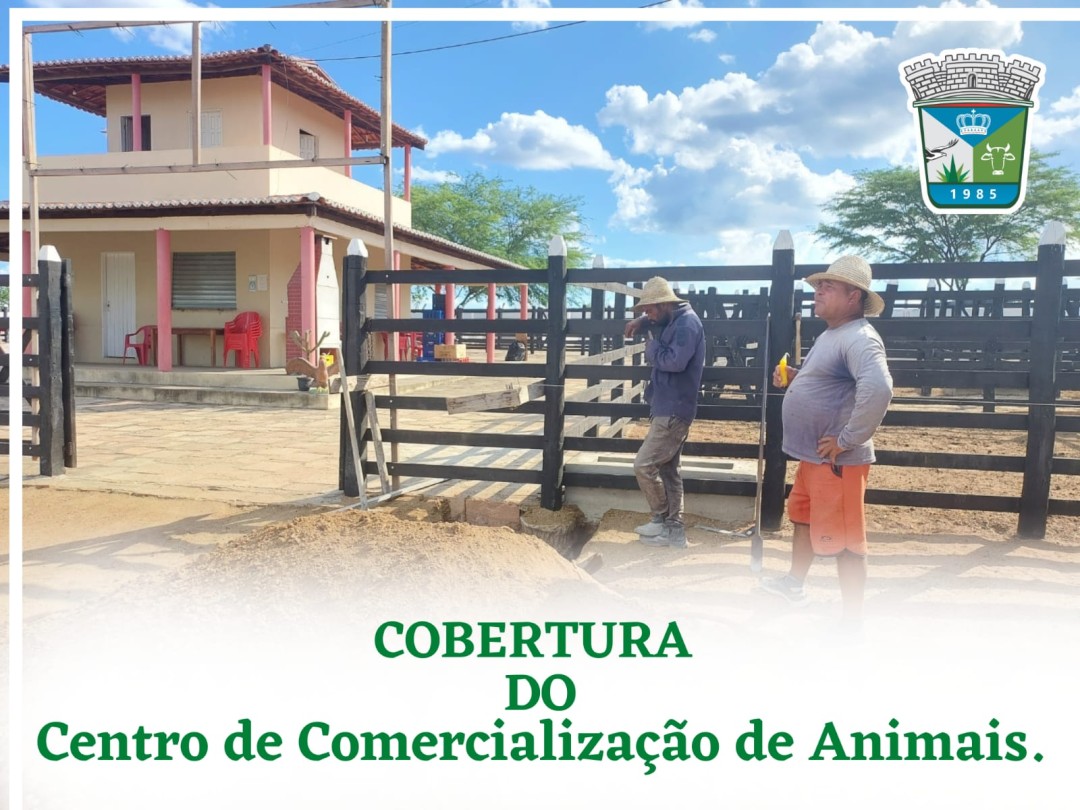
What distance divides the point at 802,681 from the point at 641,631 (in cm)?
64

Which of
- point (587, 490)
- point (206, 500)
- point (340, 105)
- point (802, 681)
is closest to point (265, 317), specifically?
point (340, 105)

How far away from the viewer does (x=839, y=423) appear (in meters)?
3.68

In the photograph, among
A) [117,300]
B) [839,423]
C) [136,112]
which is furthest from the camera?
[117,300]

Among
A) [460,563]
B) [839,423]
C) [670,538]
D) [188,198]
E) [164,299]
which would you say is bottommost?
[670,538]

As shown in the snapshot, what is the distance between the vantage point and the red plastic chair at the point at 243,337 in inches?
617

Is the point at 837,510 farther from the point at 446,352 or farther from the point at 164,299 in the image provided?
the point at 446,352

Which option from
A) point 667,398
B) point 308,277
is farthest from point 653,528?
point 308,277

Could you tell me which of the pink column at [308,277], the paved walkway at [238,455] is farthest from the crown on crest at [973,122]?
the pink column at [308,277]

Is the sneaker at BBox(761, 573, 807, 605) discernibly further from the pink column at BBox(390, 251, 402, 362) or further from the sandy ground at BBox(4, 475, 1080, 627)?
the pink column at BBox(390, 251, 402, 362)

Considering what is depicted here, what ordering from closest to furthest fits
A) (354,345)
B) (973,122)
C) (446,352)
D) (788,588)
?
(788,588), (973,122), (354,345), (446,352)

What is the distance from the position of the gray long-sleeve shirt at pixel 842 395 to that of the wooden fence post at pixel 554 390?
2230 mm

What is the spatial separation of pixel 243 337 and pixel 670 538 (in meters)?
12.5

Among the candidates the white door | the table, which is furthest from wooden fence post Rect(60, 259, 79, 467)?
the white door

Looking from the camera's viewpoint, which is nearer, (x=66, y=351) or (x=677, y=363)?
(x=677, y=363)
